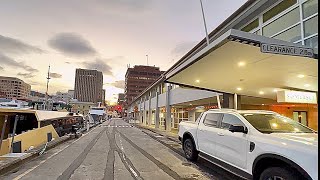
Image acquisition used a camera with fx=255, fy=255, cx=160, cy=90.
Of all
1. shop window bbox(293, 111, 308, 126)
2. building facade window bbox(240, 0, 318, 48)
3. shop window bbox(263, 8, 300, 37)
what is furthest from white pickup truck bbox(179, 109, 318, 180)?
shop window bbox(293, 111, 308, 126)

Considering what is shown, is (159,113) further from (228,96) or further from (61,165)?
(61,165)

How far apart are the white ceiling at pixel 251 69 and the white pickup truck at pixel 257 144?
1748 mm

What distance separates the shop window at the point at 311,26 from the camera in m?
9.11

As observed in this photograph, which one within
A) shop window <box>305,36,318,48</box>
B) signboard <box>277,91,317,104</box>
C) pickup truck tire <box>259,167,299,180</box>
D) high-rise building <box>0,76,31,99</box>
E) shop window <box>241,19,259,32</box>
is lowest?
pickup truck tire <box>259,167,299,180</box>

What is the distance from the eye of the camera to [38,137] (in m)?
15.1

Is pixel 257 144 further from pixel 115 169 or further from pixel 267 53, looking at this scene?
pixel 115 169

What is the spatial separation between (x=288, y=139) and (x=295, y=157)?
56 centimetres

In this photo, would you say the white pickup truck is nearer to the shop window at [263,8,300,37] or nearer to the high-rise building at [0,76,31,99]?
the shop window at [263,8,300,37]

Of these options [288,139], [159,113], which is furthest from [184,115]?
[288,139]

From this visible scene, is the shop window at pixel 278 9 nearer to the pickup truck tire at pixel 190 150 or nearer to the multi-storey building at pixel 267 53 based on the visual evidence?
the multi-storey building at pixel 267 53

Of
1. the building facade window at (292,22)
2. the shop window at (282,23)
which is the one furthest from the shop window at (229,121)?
the shop window at (282,23)

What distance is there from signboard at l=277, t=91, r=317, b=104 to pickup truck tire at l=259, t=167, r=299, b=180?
7.17 meters

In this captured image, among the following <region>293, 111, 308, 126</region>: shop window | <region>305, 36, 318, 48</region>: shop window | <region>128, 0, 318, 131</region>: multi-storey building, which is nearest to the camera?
<region>128, 0, 318, 131</region>: multi-storey building

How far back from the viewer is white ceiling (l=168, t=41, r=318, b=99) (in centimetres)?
748
